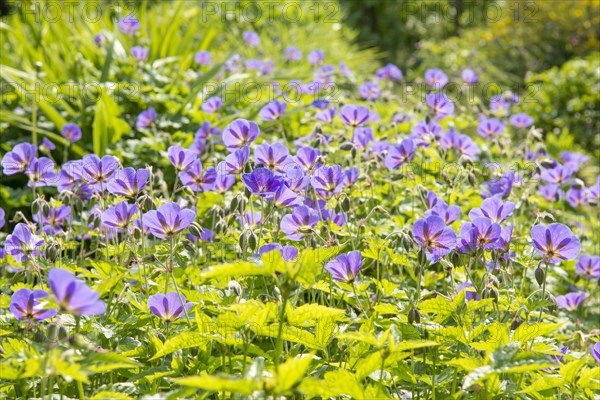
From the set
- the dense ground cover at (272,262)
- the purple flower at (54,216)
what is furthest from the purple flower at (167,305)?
the purple flower at (54,216)

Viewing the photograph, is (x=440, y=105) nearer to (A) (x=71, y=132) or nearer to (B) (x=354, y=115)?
(B) (x=354, y=115)

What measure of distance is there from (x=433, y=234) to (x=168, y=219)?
70 cm

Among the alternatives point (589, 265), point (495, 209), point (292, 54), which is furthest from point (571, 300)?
point (292, 54)

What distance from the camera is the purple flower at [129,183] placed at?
1984 mm

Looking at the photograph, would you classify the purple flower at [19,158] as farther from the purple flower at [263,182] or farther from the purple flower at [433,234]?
the purple flower at [433,234]

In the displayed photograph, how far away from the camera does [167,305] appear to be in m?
1.77

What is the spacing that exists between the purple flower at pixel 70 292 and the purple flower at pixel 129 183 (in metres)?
0.71

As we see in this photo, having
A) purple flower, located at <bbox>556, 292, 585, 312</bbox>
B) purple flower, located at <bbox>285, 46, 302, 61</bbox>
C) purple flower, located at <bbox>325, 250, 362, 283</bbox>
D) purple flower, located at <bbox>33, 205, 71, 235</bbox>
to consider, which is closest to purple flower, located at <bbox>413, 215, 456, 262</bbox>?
purple flower, located at <bbox>325, 250, 362, 283</bbox>

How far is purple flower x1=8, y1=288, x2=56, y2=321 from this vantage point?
1640 millimetres

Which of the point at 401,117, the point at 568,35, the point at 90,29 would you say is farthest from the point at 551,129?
the point at 90,29

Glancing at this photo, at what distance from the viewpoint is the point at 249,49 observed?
5.96 metres

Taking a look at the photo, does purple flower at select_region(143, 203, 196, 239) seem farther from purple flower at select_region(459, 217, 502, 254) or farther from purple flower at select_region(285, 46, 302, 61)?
purple flower at select_region(285, 46, 302, 61)

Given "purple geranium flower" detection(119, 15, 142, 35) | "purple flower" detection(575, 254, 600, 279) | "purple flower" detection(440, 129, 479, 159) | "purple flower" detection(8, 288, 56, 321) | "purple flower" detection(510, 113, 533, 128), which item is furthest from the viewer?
"purple geranium flower" detection(119, 15, 142, 35)

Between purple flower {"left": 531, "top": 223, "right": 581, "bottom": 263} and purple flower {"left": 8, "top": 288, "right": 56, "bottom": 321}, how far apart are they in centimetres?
125
